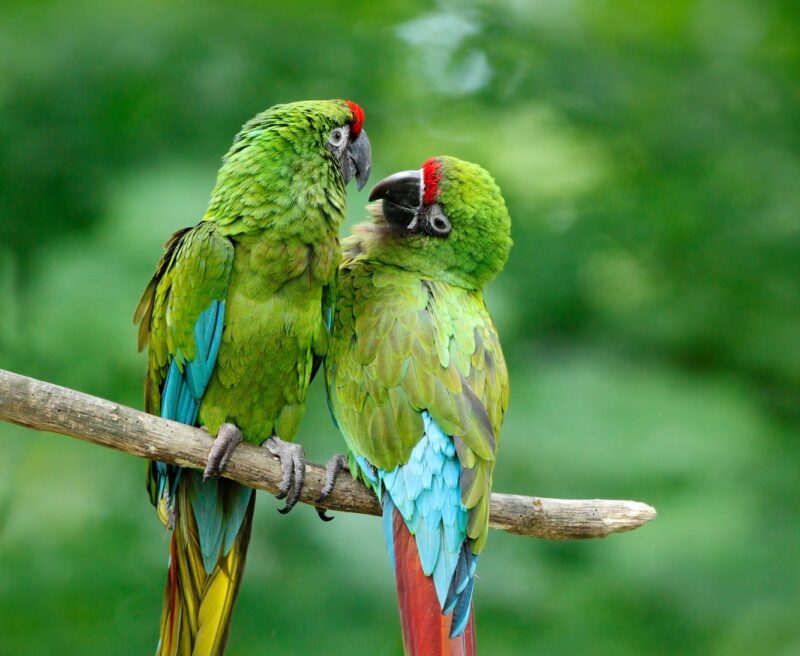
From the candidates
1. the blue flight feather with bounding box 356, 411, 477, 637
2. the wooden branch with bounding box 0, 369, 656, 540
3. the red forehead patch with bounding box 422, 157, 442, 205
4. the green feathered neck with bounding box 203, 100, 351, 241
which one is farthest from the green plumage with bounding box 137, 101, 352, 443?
the blue flight feather with bounding box 356, 411, 477, 637

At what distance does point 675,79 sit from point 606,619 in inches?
80.3

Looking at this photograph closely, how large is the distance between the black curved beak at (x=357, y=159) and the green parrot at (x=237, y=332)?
7 centimetres

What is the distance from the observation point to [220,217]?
219cm

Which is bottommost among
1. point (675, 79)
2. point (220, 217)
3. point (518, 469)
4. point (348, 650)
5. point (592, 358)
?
point (348, 650)

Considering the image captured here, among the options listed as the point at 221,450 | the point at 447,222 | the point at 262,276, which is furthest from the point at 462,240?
the point at 221,450

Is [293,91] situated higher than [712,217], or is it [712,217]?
[293,91]

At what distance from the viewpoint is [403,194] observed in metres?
2.33

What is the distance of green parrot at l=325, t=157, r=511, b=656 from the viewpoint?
78.7 inches

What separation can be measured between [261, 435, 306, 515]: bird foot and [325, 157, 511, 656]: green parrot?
0.28 feet

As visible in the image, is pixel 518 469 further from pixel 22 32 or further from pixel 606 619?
pixel 22 32

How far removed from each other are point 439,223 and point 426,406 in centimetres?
50

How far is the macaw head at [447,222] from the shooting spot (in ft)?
7.54

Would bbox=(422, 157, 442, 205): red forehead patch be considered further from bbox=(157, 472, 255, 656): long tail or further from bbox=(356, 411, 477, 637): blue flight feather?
bbox=(157, 472, 255, 656): long tail

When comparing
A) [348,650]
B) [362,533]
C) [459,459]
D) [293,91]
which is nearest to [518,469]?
[362,533]
